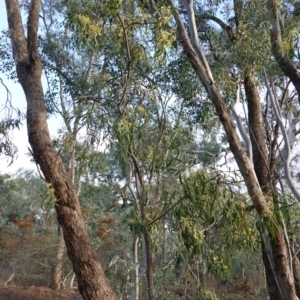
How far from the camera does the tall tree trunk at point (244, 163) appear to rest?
4.85 metres

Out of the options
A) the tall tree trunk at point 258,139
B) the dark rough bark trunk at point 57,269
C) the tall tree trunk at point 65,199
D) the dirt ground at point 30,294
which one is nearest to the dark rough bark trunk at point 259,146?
the tall tree trunk at point 258,139

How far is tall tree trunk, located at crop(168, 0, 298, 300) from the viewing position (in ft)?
15.9

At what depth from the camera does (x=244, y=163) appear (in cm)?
500

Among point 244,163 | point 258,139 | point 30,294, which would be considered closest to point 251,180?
point 244,163

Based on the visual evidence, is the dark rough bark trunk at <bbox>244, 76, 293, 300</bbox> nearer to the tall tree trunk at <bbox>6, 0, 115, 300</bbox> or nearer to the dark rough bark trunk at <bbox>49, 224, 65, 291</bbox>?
the tall tree trunk at <bbox>6, 0, 115, 300</bbox>

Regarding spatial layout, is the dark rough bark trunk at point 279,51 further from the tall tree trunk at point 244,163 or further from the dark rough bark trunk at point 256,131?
the dark rough bark trunk at point 256,131

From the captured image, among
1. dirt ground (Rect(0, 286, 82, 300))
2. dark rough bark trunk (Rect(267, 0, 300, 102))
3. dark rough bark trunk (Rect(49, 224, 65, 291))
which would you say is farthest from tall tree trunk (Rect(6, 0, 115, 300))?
dark rough bark trunk (Rect(49, 224, 65, 291))

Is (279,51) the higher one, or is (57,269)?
(279,51)

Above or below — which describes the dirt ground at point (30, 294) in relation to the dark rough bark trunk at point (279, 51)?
below

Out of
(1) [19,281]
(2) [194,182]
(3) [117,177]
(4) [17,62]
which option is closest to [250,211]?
(2) [194,182]

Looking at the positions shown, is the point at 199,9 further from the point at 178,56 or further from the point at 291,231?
the point at 291,231

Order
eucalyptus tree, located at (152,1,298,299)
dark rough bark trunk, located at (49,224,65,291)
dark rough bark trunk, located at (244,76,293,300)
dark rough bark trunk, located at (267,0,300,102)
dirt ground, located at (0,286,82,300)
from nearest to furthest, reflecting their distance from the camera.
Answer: eucalyptus tree, located at (152,1,298,299), dark rough bark trunk, located at (267,0,300,102), dark rough bark trunk, located at (244,76,293,300), dirt ground, located at (0,286,82,300), dark rough bark trunk, located at (49,224,65,291)

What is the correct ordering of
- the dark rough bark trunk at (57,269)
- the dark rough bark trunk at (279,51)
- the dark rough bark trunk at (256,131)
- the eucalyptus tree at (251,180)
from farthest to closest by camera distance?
1. the dark rough bark trunk at (57,269)
2. the dark rough bark trunk at (256,131)
3. the dark rough bark trunk at (279,51)
4. the eucalyptus tree at (251,180)

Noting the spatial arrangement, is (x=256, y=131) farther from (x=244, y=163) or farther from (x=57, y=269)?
(x=57, y=269)
